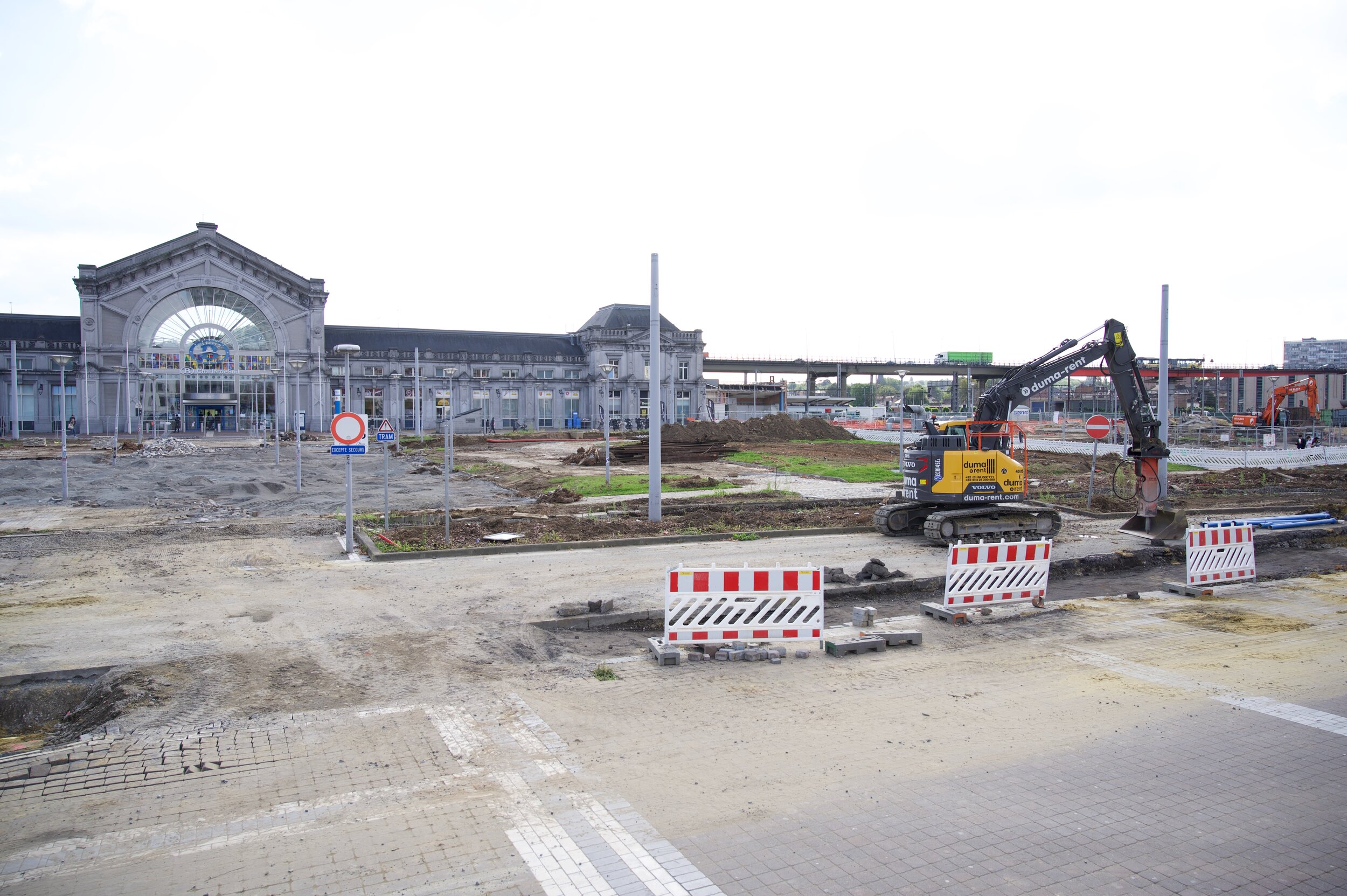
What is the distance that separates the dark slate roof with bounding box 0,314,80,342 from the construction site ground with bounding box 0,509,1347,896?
76.8 metres

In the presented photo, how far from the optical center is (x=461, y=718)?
8.21m

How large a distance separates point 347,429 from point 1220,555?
16.8m

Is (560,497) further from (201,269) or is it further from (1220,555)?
(201,269)

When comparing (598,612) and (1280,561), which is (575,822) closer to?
(598,612)

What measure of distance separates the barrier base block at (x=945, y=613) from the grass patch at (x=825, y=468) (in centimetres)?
2042

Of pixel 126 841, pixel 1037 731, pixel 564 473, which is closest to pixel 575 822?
pixel 126 841

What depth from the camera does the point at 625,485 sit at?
30.4 meters

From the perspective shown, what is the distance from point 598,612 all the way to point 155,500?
2088cm

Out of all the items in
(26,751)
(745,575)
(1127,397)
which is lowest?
(26,751)

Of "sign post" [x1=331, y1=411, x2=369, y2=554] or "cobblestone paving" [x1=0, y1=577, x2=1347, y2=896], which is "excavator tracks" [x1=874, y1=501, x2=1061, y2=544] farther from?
"sign post" [x1=331, y1=411, x2=369, y2=554]

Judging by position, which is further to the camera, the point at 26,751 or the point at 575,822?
the point at 26,751

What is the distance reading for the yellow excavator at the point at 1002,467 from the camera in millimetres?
18781

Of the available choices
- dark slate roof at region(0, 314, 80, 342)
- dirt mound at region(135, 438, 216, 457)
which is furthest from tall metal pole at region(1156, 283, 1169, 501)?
dark slate roof at region(0, 314, 80, 342)

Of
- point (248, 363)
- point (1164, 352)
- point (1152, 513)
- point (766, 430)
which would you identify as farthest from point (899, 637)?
point (248, 363)
